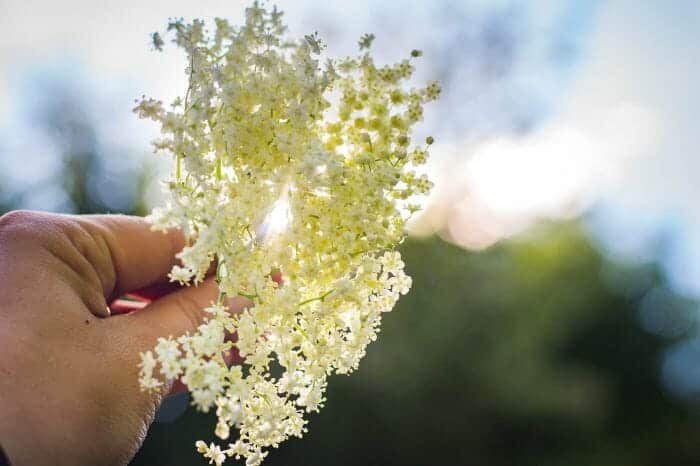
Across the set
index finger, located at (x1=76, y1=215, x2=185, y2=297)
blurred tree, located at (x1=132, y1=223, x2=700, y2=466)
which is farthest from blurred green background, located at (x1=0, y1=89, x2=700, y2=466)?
index finger, located at (x1=76, y1=215, x2=185, y2=297)

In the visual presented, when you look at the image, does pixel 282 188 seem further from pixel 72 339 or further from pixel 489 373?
pixel 489 373

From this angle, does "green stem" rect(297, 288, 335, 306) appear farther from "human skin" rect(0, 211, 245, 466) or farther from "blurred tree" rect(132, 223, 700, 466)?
"blurred tree" rect(132, 223, 700, 466)

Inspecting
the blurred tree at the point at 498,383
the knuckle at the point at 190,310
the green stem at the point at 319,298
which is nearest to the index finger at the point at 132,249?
the knuckle at the point at 190,310

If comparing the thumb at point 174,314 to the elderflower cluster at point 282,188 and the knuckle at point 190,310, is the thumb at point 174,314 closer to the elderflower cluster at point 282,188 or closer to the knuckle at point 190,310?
the knuckle at point 190,310

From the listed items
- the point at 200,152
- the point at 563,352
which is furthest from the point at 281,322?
the point at 563,352

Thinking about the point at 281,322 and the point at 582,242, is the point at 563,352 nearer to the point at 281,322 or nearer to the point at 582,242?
the point at 582,242

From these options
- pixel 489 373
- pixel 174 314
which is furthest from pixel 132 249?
pixel 489 373

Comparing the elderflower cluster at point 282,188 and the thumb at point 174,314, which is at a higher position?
the elderflower cluster at point 282,188
